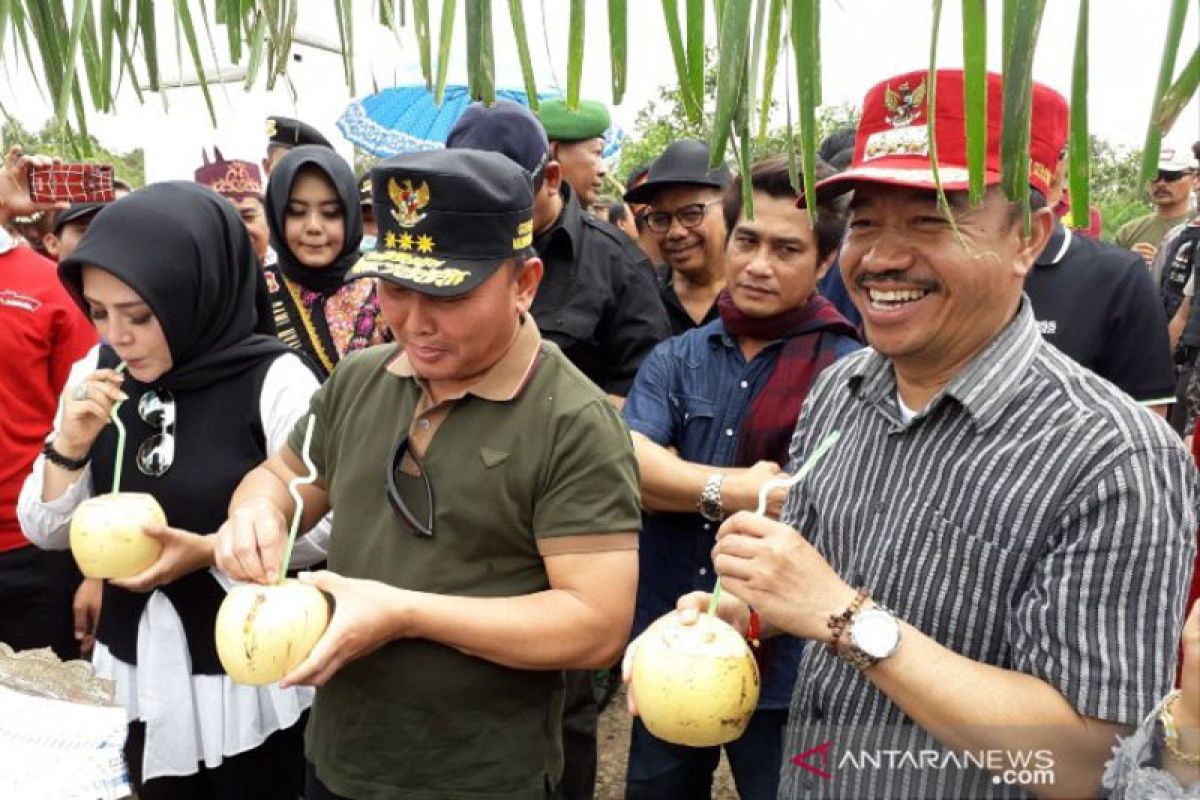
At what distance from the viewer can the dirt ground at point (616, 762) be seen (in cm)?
368

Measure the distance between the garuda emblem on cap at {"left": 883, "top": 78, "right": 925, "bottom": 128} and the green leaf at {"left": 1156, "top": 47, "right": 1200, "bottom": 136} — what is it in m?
0.92

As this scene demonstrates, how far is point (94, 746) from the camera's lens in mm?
1318

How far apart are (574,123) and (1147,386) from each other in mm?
2109

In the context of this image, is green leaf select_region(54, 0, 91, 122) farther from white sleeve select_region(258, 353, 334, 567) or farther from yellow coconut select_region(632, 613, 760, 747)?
white sleeve select_region(258, 353, 334, 567)

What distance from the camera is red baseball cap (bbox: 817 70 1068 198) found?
A: 1337 mm

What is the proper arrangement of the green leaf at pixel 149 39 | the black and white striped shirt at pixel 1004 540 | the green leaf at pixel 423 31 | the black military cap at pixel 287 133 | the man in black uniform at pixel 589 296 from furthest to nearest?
the black military cap at pixel 287 133 → the man in black uniform at pixel 589 296 → the black and white striped shirt at pixel 1004 540 → the green leaf at pixel 149 39 → the green leaf at pixel 423 31

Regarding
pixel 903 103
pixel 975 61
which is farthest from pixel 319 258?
pixel 975 61

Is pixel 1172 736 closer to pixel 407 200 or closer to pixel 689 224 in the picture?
pixel 407 200

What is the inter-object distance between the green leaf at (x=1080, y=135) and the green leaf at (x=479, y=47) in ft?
1.33

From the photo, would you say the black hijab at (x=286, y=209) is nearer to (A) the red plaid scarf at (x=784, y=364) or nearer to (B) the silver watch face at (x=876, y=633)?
(A) the red plaid scarf at (x=784, y=364)

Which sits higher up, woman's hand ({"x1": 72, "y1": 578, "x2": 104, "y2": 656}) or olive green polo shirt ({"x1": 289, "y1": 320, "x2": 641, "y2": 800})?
olive green polo shirt ({"x1": 289, "y1": 320, "x2": 641, "y2": 800})

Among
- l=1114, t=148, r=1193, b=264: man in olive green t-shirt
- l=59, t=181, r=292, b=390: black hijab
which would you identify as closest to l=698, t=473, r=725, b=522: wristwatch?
l=59, t=181, r=292, b=390: black hijab

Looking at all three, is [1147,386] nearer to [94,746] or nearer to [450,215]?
[450,215]

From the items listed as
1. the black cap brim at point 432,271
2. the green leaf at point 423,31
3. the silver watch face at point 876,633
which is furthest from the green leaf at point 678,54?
the black cap brim at point 432,271
